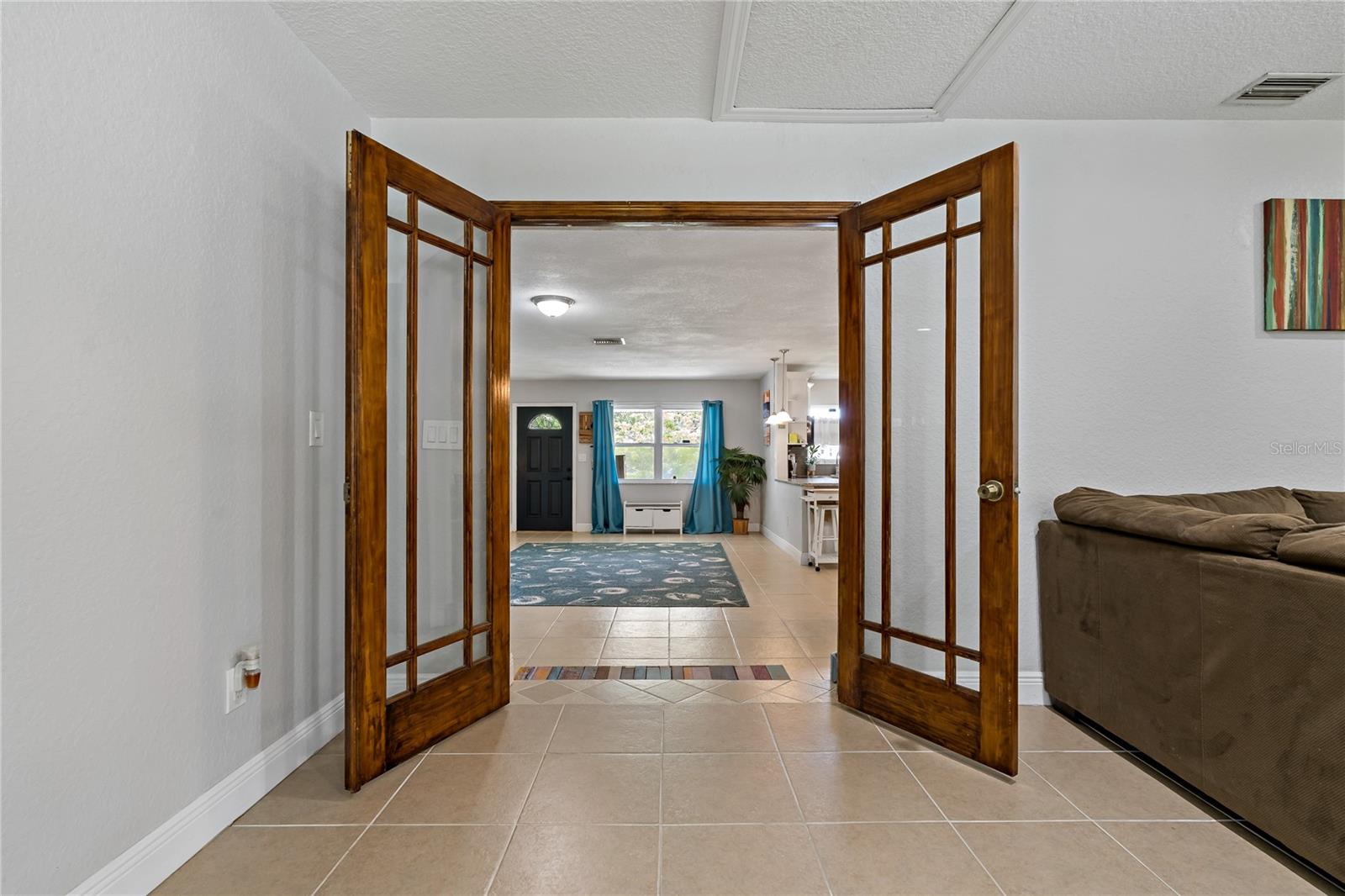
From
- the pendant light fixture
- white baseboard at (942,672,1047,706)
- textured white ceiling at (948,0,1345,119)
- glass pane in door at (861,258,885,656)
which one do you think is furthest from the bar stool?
textured white ceiling at (948,0,1345,119)

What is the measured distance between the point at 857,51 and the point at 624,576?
16.4ft

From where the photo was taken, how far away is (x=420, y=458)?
2379 millimetres

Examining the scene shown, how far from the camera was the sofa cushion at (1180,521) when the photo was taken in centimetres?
Result: 176

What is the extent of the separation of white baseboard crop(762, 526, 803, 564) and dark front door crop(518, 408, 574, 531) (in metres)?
3.14

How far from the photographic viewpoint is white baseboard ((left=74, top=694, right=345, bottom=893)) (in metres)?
1.47

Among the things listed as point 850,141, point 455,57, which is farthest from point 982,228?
point 455,57

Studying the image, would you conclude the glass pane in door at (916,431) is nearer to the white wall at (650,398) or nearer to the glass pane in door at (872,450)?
the glass pane in door at (872,450)

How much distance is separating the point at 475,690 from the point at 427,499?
0.77m

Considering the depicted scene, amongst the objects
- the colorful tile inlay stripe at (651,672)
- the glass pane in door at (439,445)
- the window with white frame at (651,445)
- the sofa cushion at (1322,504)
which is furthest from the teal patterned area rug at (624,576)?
the sofa cushion at (1322,504)

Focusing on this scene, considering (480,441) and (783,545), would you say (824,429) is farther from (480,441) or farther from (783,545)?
(480,441)

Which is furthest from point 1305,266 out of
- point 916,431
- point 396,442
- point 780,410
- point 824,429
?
point 824,429

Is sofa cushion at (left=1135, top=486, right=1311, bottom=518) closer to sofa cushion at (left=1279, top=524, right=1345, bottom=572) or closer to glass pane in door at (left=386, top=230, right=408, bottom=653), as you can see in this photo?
sofa cushion at (left=1279, top=524, right=1345, bottom=572)

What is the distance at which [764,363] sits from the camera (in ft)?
28.7

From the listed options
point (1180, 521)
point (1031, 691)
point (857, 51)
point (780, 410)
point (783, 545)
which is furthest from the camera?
point (783, 545)
